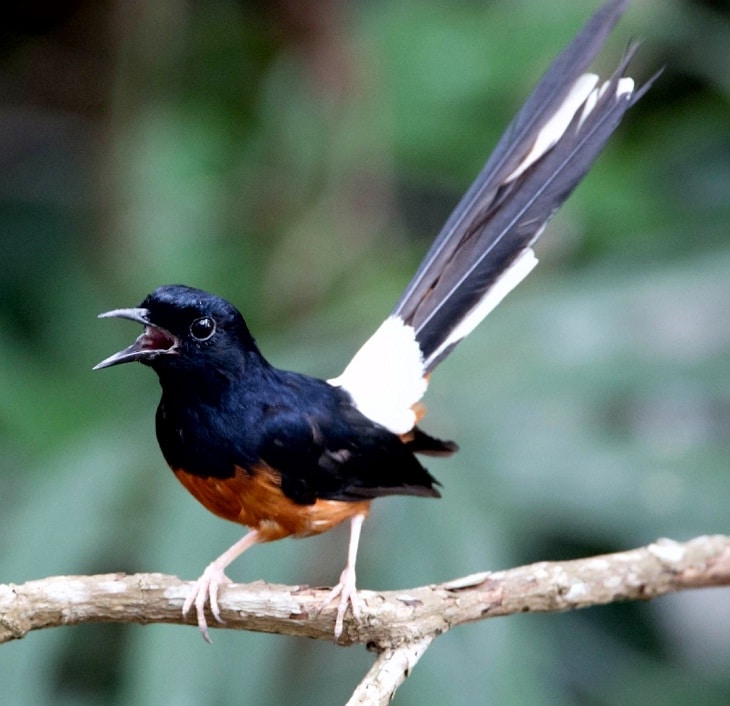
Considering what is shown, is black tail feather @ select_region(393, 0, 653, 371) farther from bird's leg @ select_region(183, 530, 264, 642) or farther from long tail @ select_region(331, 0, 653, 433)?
bird's leg @ select_region(183, 530, 264, 642)

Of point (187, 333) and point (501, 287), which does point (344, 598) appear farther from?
point (501, 287)

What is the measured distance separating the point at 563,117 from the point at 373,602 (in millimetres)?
1105

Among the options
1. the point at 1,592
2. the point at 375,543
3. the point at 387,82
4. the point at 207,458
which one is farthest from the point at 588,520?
the point at 387,82

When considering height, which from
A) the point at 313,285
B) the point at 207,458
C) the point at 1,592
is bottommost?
the point at 1,592

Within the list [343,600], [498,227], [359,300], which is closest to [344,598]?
[343,600]

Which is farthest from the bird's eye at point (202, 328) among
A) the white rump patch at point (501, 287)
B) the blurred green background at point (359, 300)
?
the blurred green background at point (359, 300)

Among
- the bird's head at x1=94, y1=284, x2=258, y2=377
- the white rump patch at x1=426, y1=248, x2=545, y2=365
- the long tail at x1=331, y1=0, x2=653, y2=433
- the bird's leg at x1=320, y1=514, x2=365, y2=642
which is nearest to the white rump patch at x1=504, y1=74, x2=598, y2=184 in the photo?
the long tail at x1=331, y1=0, x2=653, y2=433

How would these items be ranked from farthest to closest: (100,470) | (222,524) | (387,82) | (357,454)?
(387,82), (100,470), (222,524), (357,454)

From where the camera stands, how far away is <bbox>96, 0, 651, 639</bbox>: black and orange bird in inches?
88.2

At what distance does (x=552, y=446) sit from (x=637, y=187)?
4.29 feet

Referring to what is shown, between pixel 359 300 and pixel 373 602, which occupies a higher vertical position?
pixel 359 300

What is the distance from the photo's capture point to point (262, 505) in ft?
7.43

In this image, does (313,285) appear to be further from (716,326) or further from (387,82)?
(716,326)

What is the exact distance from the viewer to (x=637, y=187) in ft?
13.5
